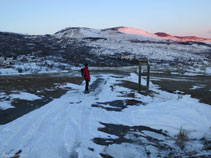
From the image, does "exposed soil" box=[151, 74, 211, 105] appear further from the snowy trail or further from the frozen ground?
the snowy trail

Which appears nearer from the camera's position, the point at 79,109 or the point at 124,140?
the point at 124,140

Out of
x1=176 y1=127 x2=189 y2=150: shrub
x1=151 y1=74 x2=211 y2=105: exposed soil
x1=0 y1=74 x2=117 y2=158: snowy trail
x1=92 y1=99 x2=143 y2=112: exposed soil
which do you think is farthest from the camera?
x1=151 y1=74 x2=211 y2=105: exposed soil

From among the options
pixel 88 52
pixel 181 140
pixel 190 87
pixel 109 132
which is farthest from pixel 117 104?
pixel 88 52

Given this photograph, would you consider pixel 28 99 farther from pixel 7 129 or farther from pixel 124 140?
pixel 124 140

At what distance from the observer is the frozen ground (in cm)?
435

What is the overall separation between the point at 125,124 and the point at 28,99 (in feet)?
18.2

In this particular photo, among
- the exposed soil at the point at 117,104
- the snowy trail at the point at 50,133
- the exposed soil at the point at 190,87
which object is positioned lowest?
the exposed soil at the point at 190,87

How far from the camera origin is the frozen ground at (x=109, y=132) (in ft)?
14.3

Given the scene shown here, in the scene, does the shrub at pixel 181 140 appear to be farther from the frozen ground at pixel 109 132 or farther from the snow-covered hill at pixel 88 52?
the snow-covered hill at pixel 88 52

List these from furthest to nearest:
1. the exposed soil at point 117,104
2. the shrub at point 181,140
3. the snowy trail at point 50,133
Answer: the exposed soil at point 117,104 → the shrub at point 181,140 → the snowy trail at point 50,133

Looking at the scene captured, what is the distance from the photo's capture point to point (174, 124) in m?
6.14

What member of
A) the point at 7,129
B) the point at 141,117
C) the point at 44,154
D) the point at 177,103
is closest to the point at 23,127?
the point at 7,129

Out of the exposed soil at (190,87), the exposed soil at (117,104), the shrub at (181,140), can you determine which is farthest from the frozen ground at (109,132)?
the exposed soil at (190,87)

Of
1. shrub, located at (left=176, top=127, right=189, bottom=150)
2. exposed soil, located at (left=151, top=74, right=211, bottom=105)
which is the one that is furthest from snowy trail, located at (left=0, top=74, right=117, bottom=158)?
exposed soil, located at (left=151, top=74, right=211, bottom=105)
